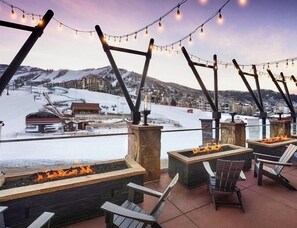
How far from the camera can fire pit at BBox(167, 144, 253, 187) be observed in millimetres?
3969

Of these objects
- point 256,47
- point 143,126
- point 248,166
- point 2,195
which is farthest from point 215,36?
point 2,195

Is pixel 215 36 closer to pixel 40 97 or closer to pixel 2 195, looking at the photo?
pixel 2 195

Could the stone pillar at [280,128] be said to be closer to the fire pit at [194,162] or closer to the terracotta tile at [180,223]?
the fire pit at [194,162]

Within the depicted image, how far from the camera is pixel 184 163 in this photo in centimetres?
403

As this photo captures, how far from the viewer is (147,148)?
4199 mm

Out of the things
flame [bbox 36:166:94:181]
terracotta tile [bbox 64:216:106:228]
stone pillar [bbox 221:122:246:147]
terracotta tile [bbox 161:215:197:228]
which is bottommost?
terracotta tile [bbox 161:215:197:228]

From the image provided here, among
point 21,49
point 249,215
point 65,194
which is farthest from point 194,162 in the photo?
point 21,49

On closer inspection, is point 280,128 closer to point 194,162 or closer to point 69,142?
point 194,162

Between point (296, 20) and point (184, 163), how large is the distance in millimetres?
8479

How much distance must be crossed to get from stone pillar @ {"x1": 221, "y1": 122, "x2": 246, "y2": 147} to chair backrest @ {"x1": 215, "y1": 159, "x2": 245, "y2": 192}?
3232 mm

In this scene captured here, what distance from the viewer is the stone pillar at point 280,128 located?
7.42 meters

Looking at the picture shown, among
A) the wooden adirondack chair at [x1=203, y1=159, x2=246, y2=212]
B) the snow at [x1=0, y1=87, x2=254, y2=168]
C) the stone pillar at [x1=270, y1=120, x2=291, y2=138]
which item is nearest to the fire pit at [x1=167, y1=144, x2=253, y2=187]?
the wooden adirondack chair at [x1=203, y1=159, x2=246, y2=212]

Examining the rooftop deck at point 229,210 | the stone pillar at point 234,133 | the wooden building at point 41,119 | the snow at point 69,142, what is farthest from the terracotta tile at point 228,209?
the wooden building at point 41,119

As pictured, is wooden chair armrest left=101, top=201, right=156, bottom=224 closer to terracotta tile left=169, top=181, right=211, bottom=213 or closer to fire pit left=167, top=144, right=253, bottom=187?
terracotta tile left=169, top=181, right=211, bottom=213
